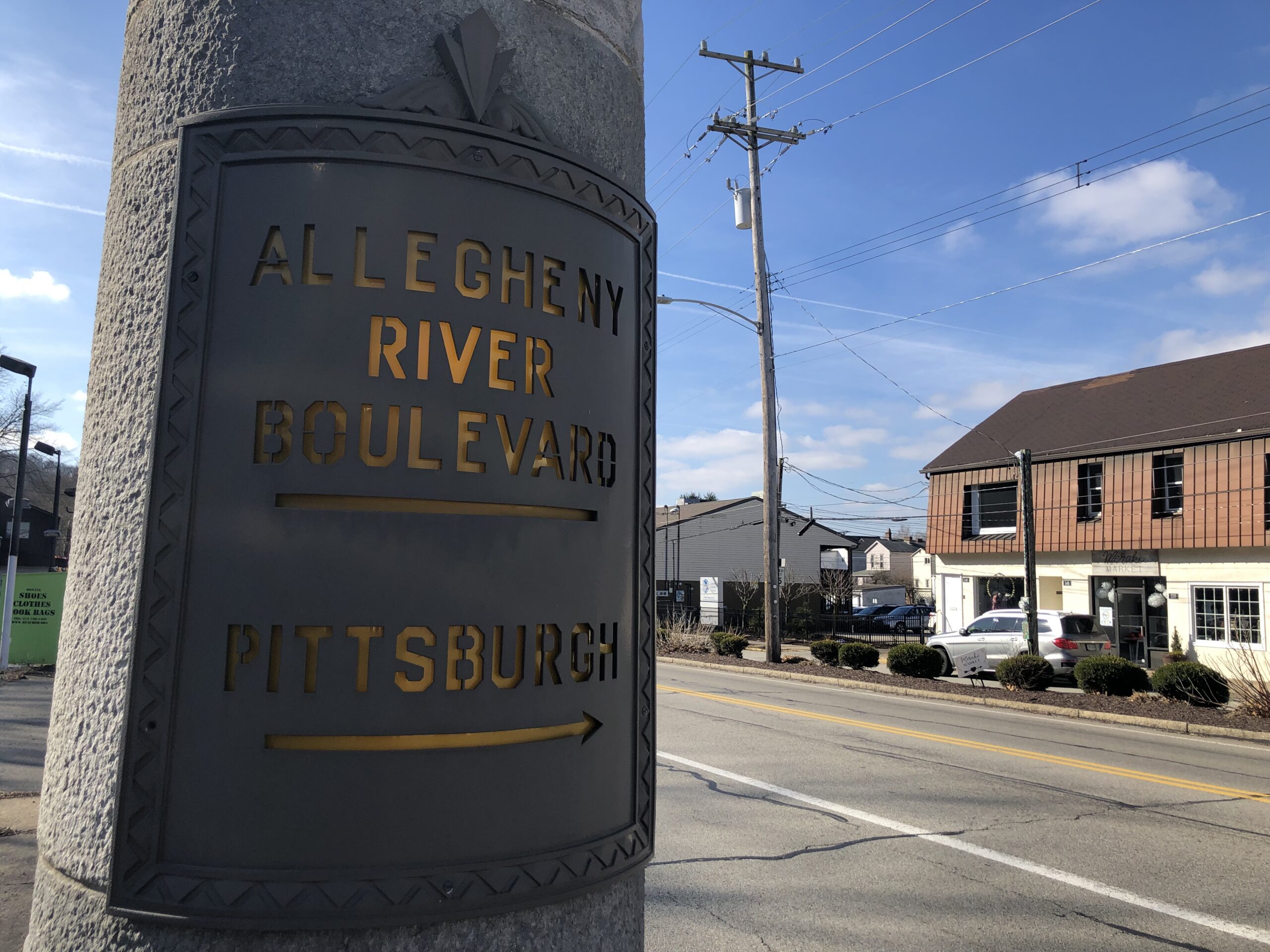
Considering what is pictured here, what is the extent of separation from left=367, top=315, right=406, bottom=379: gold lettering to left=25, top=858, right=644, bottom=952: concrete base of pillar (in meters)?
1.06

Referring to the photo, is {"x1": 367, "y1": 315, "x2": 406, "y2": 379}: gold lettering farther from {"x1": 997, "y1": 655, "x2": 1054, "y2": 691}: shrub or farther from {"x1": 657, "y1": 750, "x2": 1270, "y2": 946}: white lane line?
{"x1": 997, "y1": 655, "x2": 1054, "y2": 691}: shrub

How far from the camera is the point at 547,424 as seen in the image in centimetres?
197

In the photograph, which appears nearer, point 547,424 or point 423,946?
point 423,946

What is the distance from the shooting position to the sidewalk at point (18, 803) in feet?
12.9

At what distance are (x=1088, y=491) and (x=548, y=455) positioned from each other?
32.0 metres

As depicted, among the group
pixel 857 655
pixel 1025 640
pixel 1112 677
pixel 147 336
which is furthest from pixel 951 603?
pixel 147 336

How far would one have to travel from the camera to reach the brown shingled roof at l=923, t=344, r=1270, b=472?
89.0 feet

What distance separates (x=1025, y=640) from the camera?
23125 mm

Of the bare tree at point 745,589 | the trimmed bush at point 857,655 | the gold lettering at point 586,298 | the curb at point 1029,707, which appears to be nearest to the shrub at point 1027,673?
the curb at point 1029,707

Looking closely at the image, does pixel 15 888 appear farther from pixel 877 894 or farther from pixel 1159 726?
pixel 1159 726

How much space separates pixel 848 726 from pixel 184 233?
12.7 metres

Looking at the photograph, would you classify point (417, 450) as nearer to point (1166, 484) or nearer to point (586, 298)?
point (586, 298)

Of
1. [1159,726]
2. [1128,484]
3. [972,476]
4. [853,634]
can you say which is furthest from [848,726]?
[853,634]

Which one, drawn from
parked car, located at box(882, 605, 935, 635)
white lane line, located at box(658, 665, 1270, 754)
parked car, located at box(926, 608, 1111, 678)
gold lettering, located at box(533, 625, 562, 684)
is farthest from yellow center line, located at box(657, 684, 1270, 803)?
parked car, located at box(882, 605, 935, 635)
